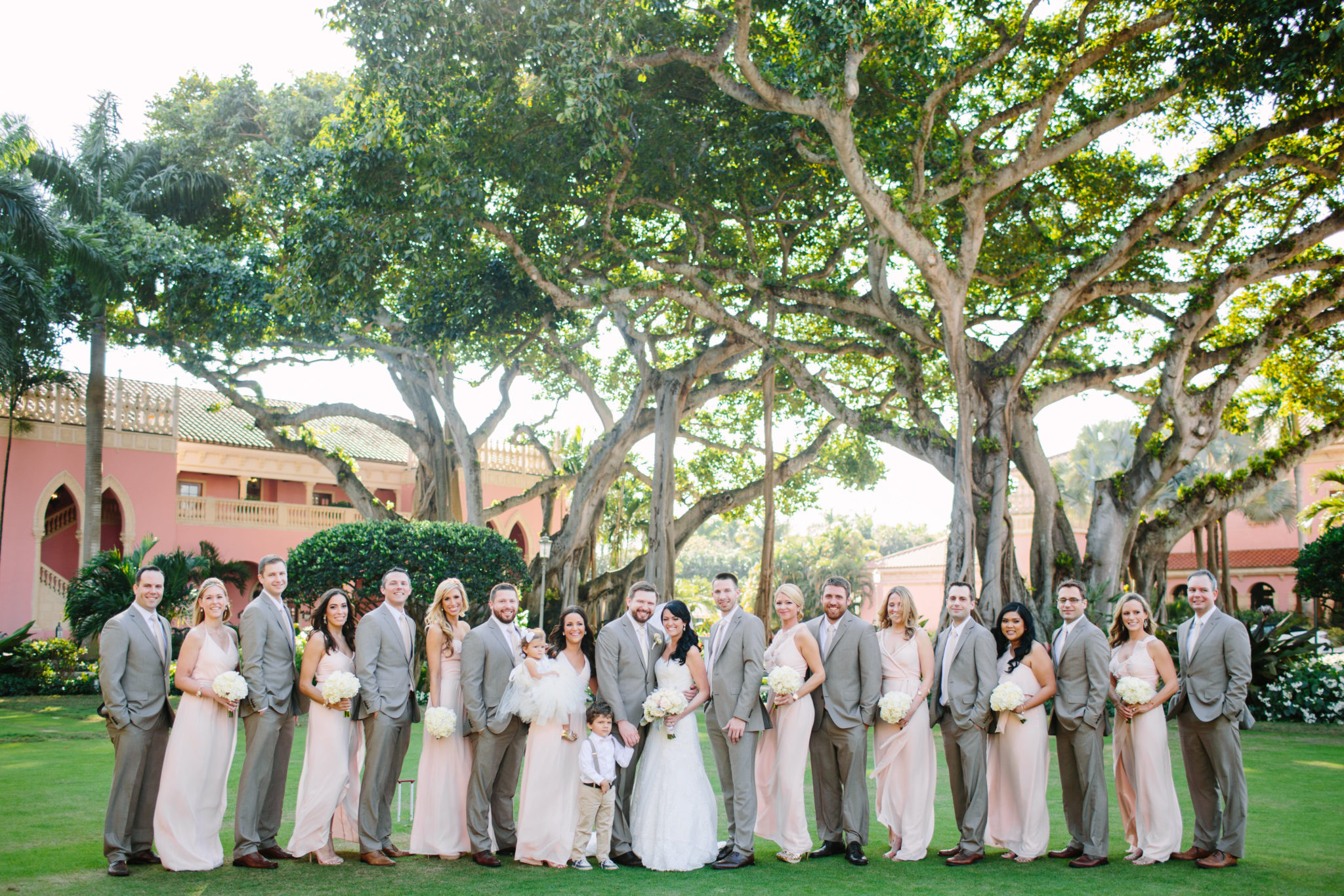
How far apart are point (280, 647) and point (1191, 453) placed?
13.5 metres

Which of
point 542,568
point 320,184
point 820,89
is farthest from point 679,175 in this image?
point 542,568

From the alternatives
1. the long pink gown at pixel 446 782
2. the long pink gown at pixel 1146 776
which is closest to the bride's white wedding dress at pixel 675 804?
the long pink gown at pixel 446 782

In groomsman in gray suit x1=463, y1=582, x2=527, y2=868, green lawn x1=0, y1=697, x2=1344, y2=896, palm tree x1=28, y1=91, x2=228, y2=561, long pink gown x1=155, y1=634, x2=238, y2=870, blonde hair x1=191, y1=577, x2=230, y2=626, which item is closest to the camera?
green lawn x1=0, y1=697, x2=1344, y2=896

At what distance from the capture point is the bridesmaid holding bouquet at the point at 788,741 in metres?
6.81

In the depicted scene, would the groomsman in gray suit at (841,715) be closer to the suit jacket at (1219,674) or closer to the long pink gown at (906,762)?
the long pink gown at (906,762)

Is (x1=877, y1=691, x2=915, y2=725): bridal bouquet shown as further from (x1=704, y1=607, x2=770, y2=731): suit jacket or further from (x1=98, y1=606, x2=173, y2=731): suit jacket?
(x1=98, y1=606, x2=173, y2=731): suit jacket

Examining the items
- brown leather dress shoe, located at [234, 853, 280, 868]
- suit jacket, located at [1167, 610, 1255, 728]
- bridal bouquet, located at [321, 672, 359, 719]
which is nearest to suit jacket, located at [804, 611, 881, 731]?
suit jacket, located at [1167, 610, 1255, 728]

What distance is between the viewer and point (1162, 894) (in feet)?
19.0

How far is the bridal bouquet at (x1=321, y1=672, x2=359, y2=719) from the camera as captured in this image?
653cm

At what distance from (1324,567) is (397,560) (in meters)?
17.5

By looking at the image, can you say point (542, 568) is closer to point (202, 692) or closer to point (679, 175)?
point (679, 175)

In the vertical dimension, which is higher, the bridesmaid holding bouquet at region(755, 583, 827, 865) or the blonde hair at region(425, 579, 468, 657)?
the blonde hair at region(425, 579, 468, 657)

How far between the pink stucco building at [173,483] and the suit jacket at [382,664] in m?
19.2

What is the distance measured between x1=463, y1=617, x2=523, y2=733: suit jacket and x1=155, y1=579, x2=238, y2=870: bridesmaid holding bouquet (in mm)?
1440
